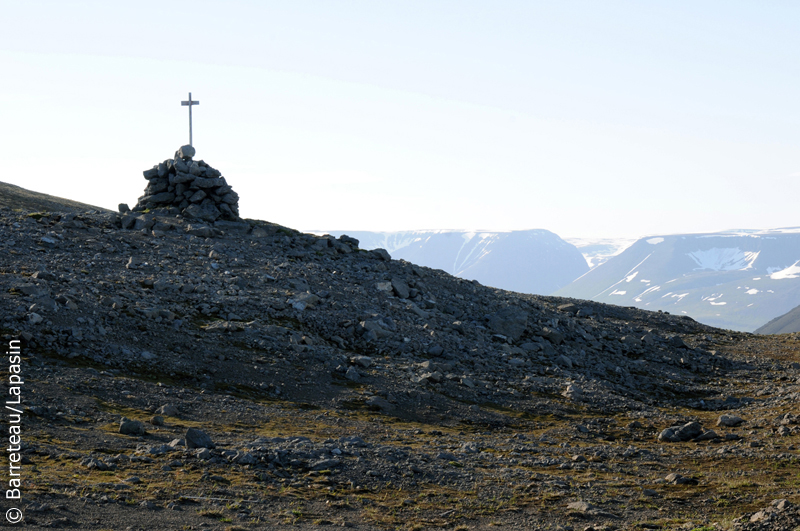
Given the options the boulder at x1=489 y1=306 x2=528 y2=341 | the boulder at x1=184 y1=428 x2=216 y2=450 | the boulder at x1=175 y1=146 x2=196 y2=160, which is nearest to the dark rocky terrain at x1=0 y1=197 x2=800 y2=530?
the boulder at x1=184 y1=428 x2=216 y2=450

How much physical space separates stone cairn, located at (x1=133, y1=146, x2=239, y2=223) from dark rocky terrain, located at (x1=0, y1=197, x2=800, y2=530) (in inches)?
82.5

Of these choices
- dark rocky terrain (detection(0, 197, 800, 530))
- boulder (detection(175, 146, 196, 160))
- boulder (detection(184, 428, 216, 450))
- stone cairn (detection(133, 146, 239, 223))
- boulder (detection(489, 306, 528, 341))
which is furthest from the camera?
boulder (detection(175, 146, 196, 160))

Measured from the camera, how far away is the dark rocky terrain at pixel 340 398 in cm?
1658

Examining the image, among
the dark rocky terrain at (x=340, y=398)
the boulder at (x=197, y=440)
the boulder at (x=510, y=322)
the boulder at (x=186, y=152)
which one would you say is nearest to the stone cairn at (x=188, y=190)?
the boulder at (x=186, y=152)

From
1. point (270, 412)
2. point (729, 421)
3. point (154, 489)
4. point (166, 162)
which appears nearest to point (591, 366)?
point (729, 421)

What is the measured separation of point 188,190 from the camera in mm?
49438

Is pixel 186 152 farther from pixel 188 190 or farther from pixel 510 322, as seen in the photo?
pixel 510 322

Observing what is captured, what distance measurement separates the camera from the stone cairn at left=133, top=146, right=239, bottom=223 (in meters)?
48.8

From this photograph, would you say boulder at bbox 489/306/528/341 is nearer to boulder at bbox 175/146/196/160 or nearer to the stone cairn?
the stone cairn

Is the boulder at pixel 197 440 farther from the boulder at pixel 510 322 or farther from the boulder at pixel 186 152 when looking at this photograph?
the boulder at pixel 186 152

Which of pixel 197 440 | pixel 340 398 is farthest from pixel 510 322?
pixel 197 440

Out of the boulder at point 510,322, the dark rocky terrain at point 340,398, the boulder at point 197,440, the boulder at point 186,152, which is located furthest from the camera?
the boulder at point 186,152

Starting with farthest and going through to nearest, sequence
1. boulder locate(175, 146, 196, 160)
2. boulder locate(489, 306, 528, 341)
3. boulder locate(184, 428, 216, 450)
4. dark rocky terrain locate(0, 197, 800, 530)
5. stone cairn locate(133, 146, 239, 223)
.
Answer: boulder locate(175, 146, 196, 160)
stone cairn locate(133, 146, 239, 223)
boulder locate(489, 306, 528, 341)
boulder locate(184, 428, 216, 450)
dark rocky terrain locate(0, 197, 800, 530)

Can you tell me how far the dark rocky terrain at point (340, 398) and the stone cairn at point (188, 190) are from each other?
2.10 m
